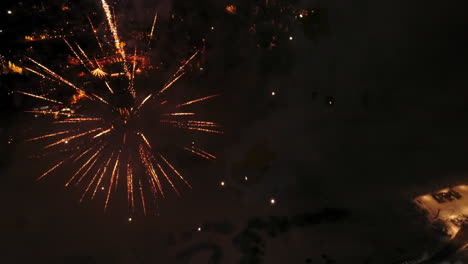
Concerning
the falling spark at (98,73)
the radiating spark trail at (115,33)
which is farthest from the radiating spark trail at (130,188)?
the radiating spark trail at (115,33)

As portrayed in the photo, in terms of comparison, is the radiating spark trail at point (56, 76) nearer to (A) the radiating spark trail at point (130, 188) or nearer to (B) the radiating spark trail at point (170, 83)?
(B) the radiating spark trail at point (170, 83)

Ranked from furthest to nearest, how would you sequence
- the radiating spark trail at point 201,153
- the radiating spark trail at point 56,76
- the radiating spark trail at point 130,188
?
the radiating spark trail at point 201,153 < the radiating spark trail at point 56,76 < the radiating spark trail at point 130,188

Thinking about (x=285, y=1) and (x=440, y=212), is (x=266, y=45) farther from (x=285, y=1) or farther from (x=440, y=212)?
(x=440, y=212)

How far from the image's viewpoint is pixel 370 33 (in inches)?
1000

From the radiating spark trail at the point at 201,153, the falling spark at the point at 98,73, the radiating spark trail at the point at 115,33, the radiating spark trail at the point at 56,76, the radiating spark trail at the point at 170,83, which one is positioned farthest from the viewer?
the radiating spark trail at the point at 170,83

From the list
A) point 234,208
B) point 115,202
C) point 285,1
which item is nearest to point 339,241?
point 234,208

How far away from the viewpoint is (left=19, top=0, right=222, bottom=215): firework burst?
58.8 ft

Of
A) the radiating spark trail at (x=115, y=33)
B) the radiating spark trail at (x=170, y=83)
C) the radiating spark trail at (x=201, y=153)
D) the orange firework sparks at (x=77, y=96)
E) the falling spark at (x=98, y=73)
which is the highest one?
the radiating spark trail at (x=115, y=33)

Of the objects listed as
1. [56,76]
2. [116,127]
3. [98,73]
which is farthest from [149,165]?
[56,76]

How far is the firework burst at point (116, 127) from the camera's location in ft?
58.8

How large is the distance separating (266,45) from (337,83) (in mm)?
5522

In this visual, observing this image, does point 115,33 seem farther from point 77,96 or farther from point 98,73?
point 77,96

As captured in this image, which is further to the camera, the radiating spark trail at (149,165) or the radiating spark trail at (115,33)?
the radiating spark trail at (115,33)

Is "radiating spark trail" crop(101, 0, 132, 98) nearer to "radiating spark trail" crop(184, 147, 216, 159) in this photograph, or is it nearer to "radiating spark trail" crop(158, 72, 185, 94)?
"radiating spark trail" crop(158, 72, 185, 94)
